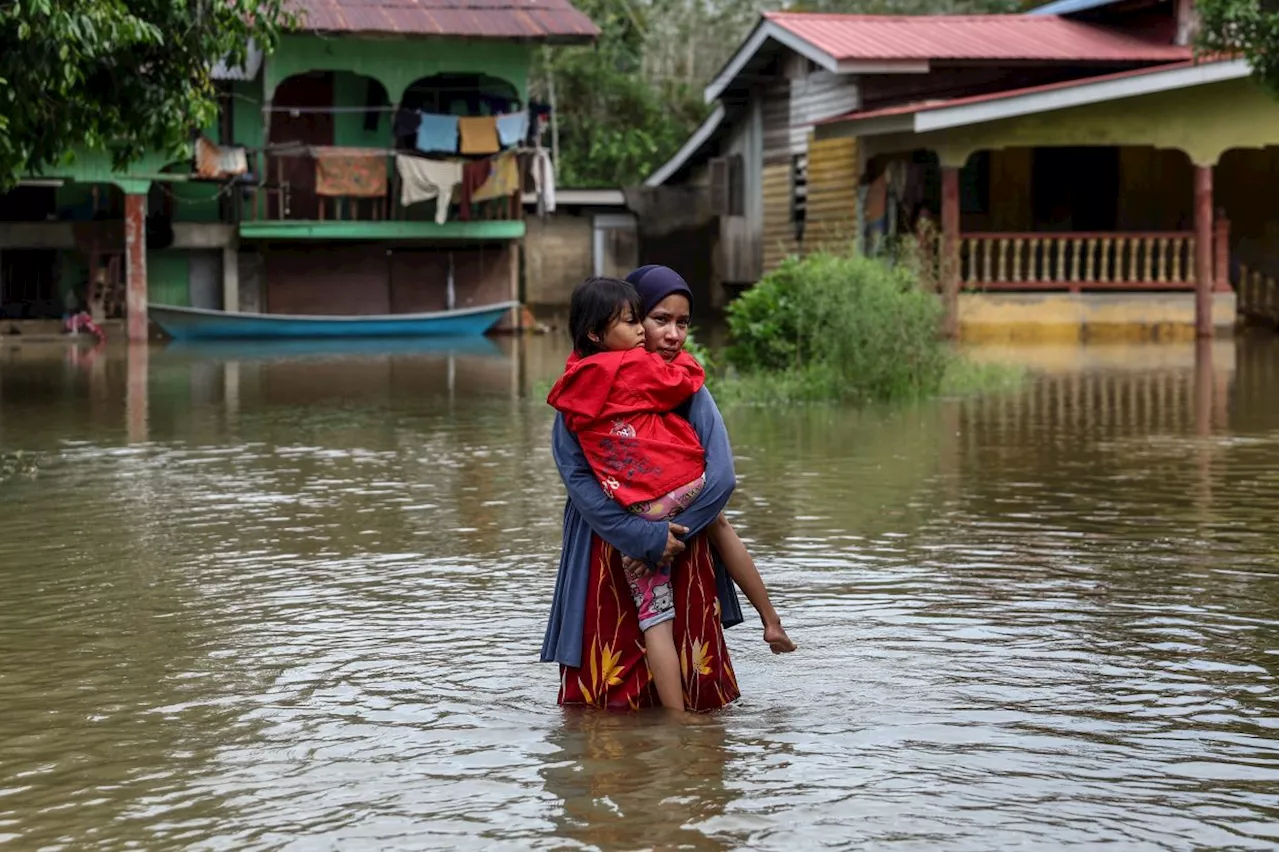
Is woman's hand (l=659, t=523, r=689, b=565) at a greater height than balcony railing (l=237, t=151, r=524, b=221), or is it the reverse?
balcony railing (l=237, t=151, r=524, b=221)

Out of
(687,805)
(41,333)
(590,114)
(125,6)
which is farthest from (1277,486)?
(590,114)

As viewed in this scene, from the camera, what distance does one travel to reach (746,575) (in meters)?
5.45

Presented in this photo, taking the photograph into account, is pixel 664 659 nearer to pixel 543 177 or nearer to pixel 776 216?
pixel 543 177

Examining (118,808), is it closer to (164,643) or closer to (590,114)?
(164,643)

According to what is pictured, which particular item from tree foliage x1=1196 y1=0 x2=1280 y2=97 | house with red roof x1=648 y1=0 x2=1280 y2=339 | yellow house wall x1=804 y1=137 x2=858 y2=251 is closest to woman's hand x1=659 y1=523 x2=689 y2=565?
tree foliage x1=1196 y1=0 x2=1280 y2=97

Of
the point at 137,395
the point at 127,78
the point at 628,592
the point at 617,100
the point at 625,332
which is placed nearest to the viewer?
the point at 625,332

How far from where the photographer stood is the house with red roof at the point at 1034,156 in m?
23.6

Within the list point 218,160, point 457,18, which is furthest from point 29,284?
point 457,18

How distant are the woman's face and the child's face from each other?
2.3 inches

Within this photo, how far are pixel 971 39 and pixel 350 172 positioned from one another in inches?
395

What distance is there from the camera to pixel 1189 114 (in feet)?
78.0

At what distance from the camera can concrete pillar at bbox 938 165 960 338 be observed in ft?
74.9

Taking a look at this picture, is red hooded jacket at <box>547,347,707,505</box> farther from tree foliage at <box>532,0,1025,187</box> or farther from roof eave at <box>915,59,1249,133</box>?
tree foliage at <box>532,0,1025,187</box>

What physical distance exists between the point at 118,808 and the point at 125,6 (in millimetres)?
8122
